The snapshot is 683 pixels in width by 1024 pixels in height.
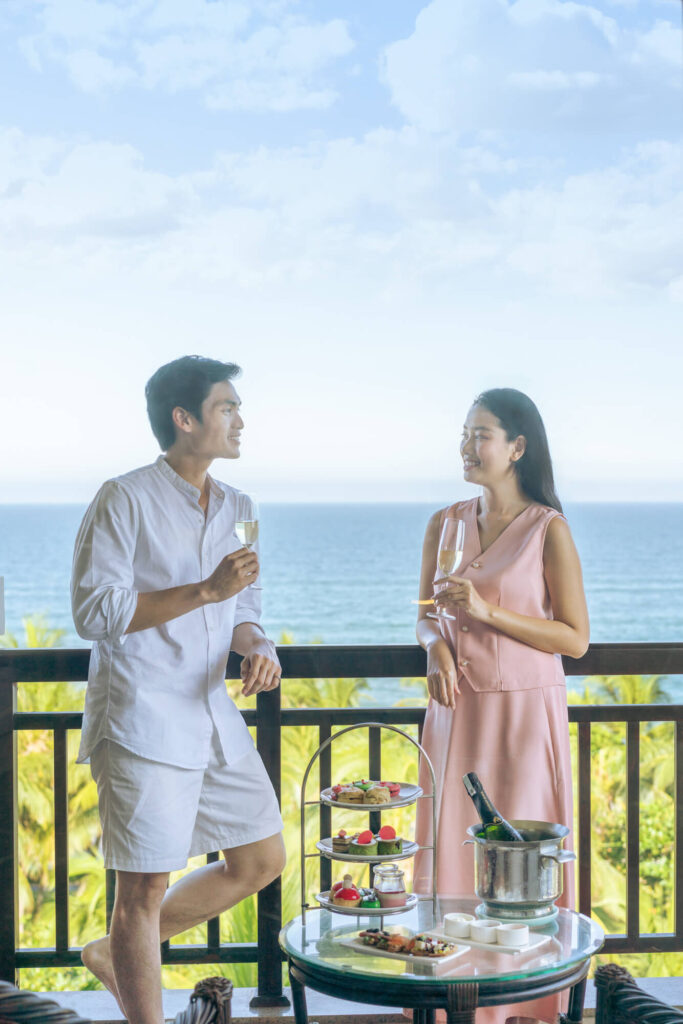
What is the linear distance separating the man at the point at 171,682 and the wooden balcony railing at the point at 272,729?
259mm

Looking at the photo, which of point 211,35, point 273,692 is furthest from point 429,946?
point 211,35

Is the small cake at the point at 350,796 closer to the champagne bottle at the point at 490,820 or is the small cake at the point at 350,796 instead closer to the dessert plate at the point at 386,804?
the dessert plate at the point at 386,804

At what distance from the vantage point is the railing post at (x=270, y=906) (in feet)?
7.88

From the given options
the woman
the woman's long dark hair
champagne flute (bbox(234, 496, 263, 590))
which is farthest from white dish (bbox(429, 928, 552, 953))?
the woman's long dark hair

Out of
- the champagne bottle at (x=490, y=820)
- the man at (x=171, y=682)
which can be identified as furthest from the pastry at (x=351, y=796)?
the man at (x=171, y=682)

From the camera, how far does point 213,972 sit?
3.09m

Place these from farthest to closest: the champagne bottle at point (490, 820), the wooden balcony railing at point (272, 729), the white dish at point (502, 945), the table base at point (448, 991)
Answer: the wooden balcony railing at point (272, 729) < the champagne bottle at point (490, 820) < the white dish at point (502, 945) < the table base at point (448, 991)

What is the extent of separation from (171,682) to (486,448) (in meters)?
0.86

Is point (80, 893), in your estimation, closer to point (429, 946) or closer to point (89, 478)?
point (89, 478)

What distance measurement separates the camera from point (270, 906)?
2.44 m

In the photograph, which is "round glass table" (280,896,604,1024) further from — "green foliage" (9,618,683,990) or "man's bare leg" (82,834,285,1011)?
"green foliage" (9,618,683,990)

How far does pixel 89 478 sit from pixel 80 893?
2.37m

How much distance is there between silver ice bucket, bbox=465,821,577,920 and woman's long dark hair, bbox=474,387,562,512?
2.73 feet

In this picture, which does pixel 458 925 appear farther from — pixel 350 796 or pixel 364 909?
pixel 350 796
